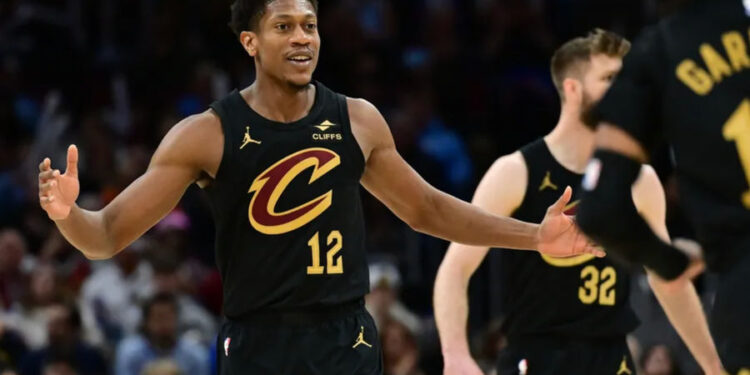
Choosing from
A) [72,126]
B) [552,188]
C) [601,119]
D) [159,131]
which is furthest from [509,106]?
Answer: [601,119]

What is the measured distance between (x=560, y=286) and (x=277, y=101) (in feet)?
6.00

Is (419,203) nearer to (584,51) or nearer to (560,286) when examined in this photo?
(560,286)

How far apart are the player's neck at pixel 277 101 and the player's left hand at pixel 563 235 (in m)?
1.20

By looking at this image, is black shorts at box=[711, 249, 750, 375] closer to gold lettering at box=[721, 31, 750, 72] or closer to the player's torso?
the player's torso

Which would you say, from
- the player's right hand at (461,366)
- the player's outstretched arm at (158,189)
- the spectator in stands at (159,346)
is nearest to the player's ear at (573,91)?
the player's right hand at (461,366)

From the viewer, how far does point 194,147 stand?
6152 mm

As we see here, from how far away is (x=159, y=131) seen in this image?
14.6 m

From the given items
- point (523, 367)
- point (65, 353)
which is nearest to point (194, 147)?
point (523, 367)

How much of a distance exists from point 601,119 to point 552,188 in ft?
9.14

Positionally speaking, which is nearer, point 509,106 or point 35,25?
point 509,106

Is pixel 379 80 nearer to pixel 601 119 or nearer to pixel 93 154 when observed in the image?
pixel 93 154

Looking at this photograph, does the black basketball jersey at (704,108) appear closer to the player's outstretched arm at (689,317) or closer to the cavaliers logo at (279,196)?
the cavaliers logo at (279,196)

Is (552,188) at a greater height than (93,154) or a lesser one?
greater

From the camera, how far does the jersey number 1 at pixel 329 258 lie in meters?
6.13
